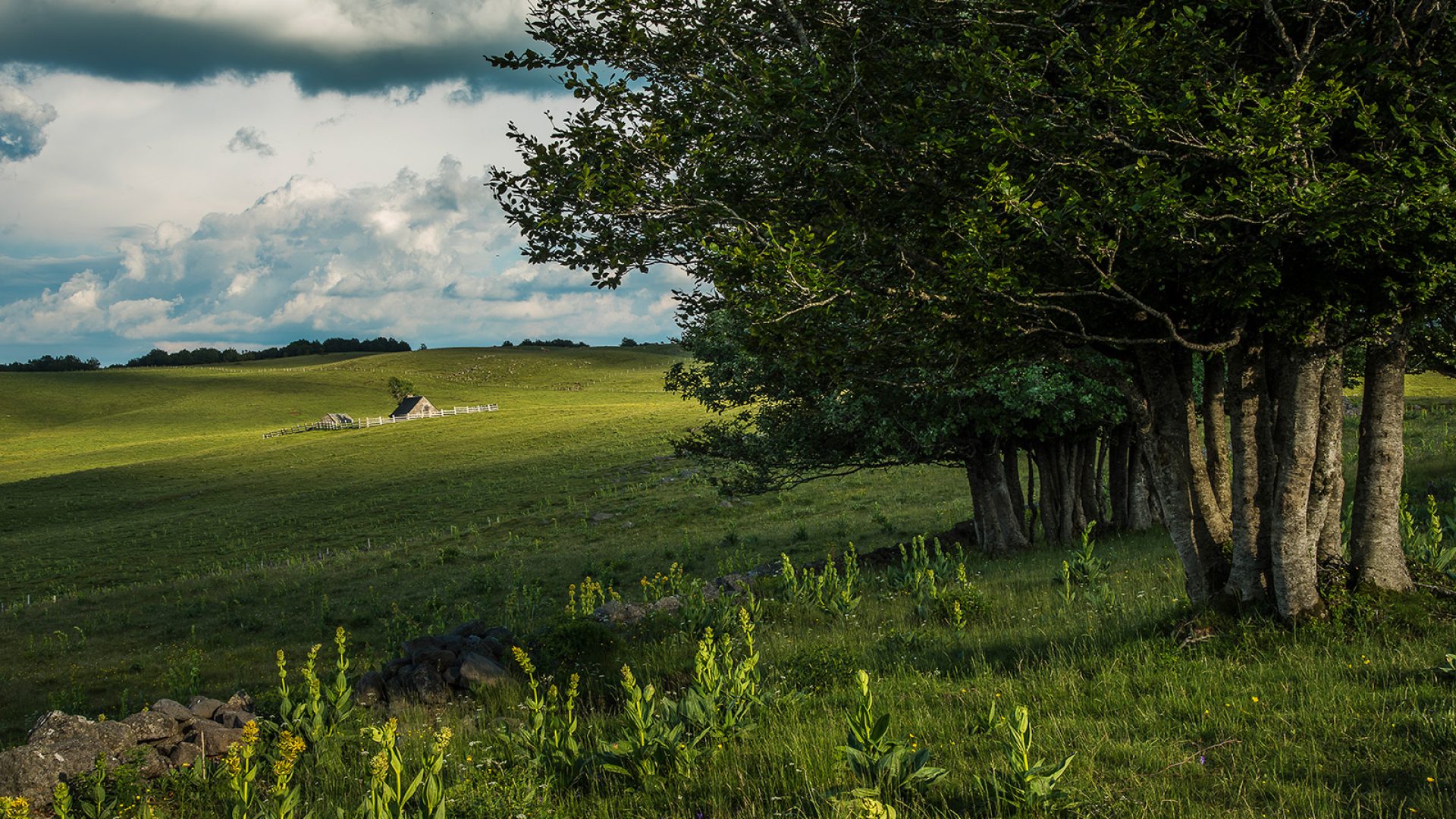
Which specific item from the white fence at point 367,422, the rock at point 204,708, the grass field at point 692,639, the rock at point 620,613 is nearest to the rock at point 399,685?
the grass field at point 692,639

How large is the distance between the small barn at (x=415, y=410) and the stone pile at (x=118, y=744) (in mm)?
103435

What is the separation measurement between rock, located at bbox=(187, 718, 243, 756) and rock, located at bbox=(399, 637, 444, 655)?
8.96ft

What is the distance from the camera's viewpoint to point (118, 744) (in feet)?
27.0

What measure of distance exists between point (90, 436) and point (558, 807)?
126 m

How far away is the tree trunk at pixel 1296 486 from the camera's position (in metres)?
7.81

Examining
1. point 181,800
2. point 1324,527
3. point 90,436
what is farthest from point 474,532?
point 90,436

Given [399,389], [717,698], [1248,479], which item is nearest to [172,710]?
[717,698]

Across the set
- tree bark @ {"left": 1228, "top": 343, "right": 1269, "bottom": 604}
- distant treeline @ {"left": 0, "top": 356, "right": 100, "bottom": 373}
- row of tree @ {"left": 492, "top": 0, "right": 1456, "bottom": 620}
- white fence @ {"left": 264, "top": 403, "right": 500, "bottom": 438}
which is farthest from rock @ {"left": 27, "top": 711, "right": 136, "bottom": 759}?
distant treeline @ {"left": 0, "top": 356, "right": 100, "bottom": 373}

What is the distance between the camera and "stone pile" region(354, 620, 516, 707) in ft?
35.6

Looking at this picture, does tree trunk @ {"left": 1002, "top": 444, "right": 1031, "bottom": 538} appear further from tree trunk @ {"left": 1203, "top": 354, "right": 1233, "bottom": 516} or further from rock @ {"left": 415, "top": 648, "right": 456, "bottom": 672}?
rock @ {"left": 415, "top": 648, "right": 456, "bottom": 672}

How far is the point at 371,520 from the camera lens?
152 ft

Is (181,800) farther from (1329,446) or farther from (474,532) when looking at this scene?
(474,532)

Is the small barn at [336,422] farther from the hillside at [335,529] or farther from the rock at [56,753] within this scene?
the rock at [56,753]

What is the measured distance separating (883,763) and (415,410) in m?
112
